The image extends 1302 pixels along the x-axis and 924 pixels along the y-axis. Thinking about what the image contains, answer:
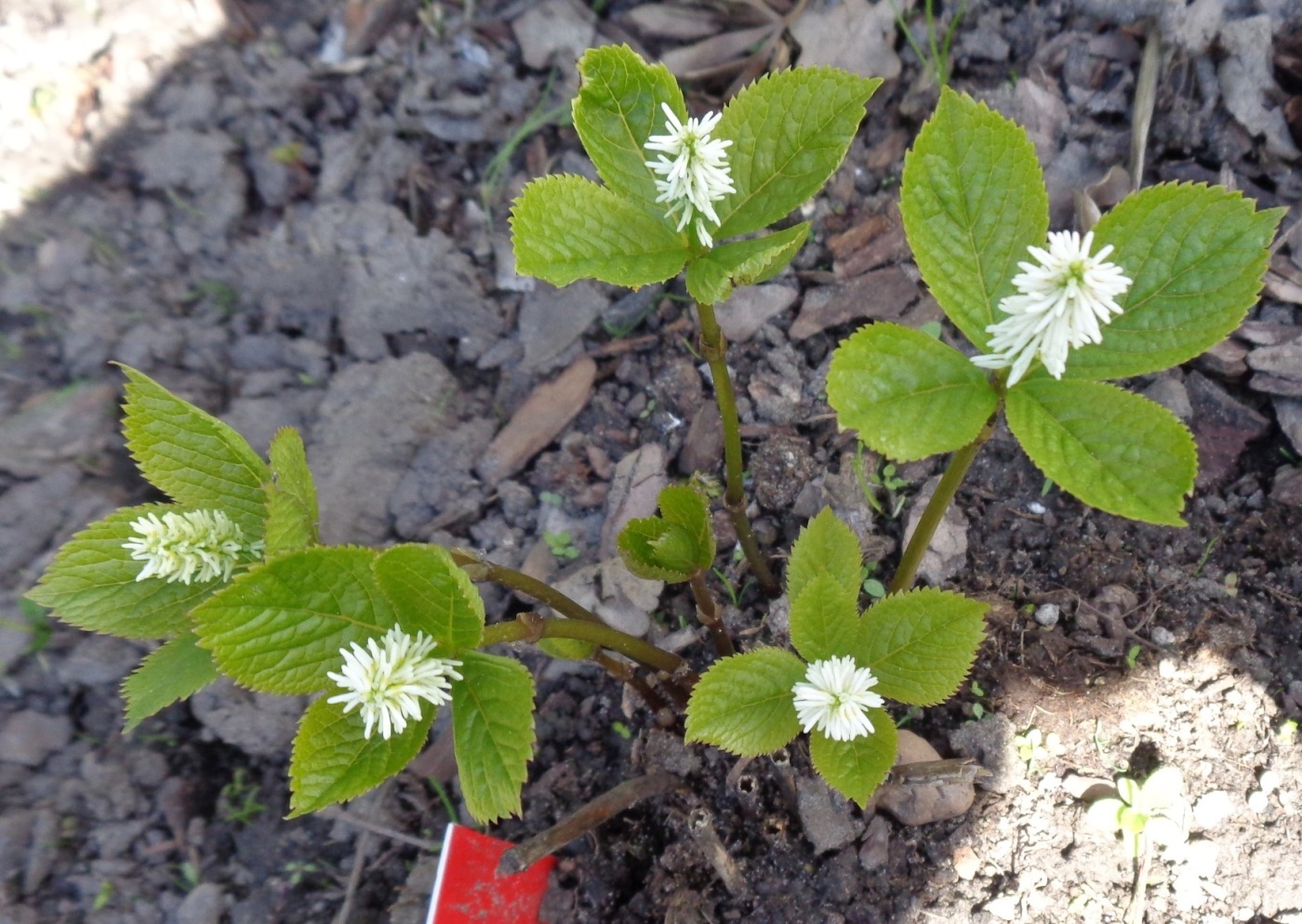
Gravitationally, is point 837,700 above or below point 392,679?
below

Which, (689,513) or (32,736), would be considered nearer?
(689,513)

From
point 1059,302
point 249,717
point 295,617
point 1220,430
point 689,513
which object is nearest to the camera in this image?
point 1059,302

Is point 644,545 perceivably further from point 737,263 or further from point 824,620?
point 737,263

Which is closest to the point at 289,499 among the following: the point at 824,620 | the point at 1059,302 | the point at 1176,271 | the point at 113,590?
the point at 113,590

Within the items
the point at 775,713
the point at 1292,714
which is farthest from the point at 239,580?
the point at 1292,714

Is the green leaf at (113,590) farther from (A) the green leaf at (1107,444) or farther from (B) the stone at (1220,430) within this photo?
(B) the stone at (1220,430)

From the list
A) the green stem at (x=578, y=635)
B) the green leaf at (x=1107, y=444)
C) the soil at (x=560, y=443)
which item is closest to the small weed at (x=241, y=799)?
the soil at (x=560, y=443)

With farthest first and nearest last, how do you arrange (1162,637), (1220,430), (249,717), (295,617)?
(249,717), (1220,430), (1162,637), (295,617)
